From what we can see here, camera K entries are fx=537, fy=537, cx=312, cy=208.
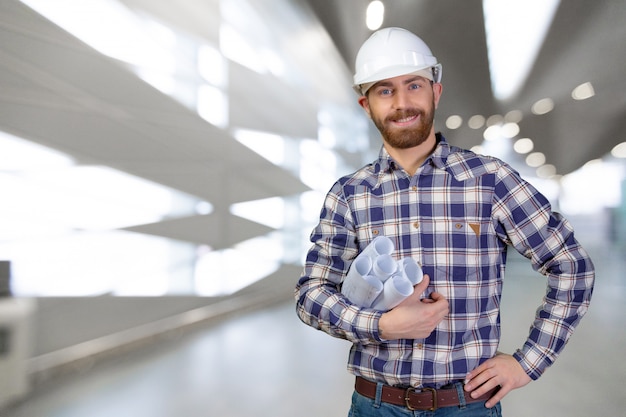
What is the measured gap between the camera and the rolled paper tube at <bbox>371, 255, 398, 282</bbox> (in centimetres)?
148

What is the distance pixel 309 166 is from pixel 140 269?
5.90 m

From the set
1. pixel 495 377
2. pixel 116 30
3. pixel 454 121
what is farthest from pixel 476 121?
pixel 495 377

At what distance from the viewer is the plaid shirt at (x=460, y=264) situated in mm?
1635

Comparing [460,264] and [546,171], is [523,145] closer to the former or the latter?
[546,171]

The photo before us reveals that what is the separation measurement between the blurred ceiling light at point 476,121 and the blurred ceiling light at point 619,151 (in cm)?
420

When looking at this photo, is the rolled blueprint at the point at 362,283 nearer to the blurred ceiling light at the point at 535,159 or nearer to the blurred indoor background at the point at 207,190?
the blurred indoor background at the point at 207,190

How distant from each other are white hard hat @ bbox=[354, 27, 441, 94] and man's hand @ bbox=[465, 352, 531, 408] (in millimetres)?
956

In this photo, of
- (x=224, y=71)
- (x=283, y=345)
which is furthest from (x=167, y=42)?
(x=283, y=345)

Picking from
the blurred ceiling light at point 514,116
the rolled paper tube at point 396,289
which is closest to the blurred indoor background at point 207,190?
the blurred ceiling light at point 514,116

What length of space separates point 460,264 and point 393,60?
71 centimetres

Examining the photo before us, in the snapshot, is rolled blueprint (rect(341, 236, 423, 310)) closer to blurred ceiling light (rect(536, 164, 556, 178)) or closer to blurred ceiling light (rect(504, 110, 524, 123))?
blurred ceiling light (rect(536, 164, 556, 178))

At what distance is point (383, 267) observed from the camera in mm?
1489

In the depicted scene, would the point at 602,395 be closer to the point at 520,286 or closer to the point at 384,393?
the point at 384,393

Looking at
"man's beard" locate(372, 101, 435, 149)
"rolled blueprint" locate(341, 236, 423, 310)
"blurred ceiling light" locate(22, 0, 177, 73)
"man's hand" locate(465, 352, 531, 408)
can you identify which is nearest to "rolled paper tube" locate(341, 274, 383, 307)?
"rolled blueprint" locate(341, 236, 423, 310)
